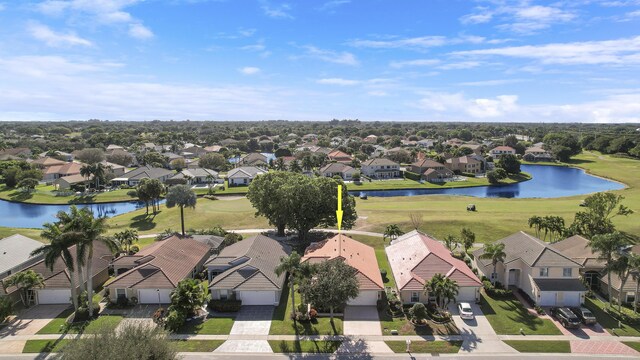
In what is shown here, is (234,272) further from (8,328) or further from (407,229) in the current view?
(407,229)

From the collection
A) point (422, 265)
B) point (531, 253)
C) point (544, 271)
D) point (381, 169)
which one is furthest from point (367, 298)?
point (381, 169)

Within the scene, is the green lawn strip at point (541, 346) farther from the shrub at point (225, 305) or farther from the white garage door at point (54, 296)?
the white garage door at point (54, 296)

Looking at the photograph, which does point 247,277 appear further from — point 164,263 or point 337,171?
point 337,171

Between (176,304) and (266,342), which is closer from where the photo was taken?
(266,342)

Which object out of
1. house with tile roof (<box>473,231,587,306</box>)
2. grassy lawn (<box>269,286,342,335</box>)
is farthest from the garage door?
house with tile roof (<box>473,231,587,306</box>)

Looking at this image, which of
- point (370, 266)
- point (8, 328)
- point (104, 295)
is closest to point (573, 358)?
point (370, 266)

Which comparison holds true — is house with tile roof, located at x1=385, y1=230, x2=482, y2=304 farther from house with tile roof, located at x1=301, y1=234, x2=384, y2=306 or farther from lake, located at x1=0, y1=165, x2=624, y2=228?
lake, located at x1=0, y1=165, x2=624, y2=228

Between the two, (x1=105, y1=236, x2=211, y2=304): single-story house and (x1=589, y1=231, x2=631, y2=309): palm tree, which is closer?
(x1=589, y1=231, x2=631, y2=309): palm tree
